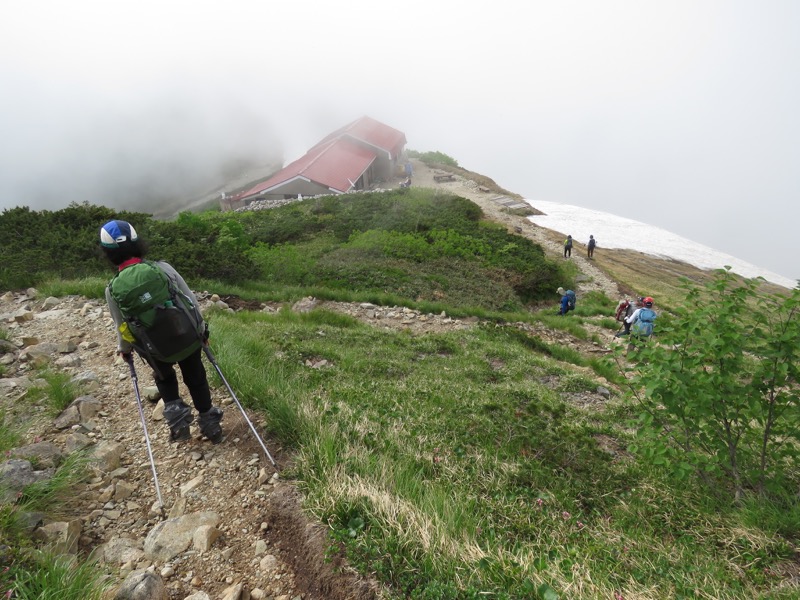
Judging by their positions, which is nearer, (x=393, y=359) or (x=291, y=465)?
(x=291, y=465)

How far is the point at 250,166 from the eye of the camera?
59.8 meters

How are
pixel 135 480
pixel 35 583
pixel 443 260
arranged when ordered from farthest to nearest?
pixel 443 260, pixel 135 480, pixel 35 583

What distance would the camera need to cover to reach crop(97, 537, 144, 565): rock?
113 inches

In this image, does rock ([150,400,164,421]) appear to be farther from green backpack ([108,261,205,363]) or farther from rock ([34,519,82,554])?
rock ([34,519,82,554])

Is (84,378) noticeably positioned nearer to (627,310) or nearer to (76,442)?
(76,442)

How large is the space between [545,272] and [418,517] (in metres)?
18.4

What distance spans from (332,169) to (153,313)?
3789 centimetres

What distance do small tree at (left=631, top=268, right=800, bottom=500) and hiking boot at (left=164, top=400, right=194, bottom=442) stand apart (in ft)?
14.9

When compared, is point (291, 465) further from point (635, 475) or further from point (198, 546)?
point (635, 475)

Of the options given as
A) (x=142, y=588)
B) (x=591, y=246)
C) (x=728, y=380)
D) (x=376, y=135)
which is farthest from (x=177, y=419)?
(x=376, y=135)

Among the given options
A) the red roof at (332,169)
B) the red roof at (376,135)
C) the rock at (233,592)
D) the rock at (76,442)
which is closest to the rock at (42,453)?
the rock at (76,442)

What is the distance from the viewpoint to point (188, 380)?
414cm

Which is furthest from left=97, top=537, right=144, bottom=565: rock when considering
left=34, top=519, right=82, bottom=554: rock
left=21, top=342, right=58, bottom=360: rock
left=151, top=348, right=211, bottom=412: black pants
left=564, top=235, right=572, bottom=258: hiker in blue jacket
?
left=564, top=235, right=572, bottom=258: hiker in blue jacket

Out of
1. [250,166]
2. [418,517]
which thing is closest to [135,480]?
[418,517]
